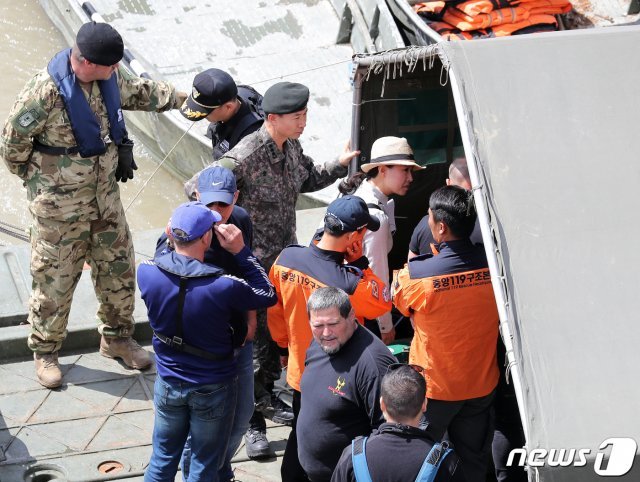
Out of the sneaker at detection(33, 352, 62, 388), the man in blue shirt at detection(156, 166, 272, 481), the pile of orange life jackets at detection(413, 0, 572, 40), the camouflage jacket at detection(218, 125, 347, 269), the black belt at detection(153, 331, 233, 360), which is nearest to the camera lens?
the black belt at detection(153, 331, 233, 360)

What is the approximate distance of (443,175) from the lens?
259 inches

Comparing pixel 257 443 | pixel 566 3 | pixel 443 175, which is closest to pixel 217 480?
pixel 257 443

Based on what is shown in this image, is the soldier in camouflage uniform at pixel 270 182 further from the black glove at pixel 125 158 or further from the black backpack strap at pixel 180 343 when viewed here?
the black backpack strap at pixel 180 343

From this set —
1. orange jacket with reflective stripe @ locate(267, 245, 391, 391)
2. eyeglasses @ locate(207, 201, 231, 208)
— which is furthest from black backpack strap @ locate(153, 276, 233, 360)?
eyeglasses @ locate(207, 201, 231, 208)

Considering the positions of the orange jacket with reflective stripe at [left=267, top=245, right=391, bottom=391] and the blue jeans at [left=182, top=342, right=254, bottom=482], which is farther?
the blue jeans at [left=182, top=342, right=254, bottom=482]

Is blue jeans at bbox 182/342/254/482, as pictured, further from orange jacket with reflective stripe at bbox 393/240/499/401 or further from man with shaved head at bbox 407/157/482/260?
man with shaved head at bbox 407/157/482/260

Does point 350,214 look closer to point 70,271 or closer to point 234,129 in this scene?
point 234,129

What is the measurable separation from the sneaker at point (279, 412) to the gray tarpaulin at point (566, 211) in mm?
2265

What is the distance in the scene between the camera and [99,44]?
5516mm

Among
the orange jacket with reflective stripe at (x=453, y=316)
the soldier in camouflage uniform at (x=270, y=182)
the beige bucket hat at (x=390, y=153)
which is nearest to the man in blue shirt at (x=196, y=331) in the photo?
the orange jacket with reflective stripe at (x=453, y=316)

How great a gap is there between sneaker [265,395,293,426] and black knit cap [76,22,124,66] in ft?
6.96

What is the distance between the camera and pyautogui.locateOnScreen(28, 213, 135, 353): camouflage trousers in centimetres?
603

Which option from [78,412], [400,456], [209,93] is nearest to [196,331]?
[400,456]

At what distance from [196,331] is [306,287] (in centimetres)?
58
